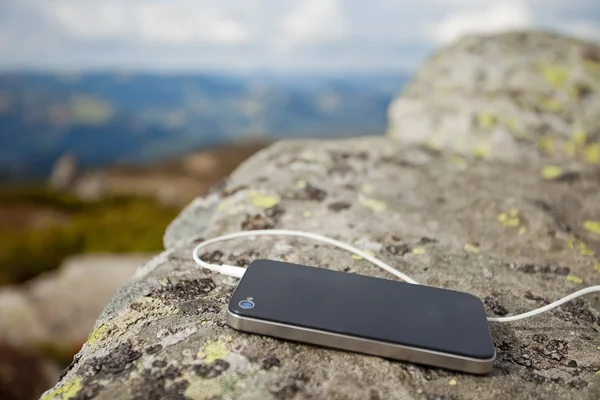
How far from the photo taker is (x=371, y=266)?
50.9 inches

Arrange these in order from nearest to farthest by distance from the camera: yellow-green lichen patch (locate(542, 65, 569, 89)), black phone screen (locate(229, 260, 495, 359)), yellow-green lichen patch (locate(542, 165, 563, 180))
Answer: black phone screen (locate(229, 260, 495, 359)), yellow-green lichen patch (locate(542, 165, 563, 180)), yellow-green lichen patch (locate(542, 65, 569, 89))

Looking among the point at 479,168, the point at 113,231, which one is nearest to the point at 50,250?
the point at 113,231

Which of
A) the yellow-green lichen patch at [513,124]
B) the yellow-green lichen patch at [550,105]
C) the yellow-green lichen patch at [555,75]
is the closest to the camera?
the yellow-green lichen patch at [513,124]

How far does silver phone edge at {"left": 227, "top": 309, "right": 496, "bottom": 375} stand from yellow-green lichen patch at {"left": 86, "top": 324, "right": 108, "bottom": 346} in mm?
286

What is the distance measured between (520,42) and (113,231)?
316 inches

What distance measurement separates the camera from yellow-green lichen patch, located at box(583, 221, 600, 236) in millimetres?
1608

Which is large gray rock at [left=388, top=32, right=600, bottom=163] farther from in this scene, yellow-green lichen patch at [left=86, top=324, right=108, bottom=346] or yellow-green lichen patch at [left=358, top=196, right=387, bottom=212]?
yellow-green lichen patch at [left=86, top=324, right=108, bottom=346]

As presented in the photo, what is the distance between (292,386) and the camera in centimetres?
86

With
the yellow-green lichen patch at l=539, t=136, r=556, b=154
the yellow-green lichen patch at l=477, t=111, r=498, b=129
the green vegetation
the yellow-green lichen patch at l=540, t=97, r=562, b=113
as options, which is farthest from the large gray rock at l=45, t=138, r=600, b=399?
the green vegetation

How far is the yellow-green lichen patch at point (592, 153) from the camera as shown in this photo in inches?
89.4

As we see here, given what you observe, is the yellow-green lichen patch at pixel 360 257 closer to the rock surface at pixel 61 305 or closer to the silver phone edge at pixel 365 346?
the silver phone edge at pixel 365 346

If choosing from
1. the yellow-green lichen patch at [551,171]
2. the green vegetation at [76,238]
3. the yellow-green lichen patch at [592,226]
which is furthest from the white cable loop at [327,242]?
the green vegetation at [76,238]

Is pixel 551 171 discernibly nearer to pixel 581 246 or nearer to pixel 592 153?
pixel 592 153

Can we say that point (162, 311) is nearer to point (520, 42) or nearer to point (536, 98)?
point (536, 98)
